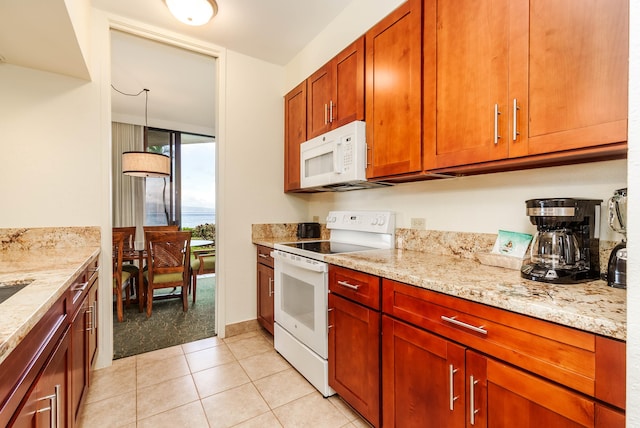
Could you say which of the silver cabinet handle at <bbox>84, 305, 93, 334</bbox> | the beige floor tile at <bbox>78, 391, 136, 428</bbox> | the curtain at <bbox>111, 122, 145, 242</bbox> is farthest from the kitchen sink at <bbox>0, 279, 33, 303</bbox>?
the curtain at <bbox>111, 122, 145, 242</bbox>

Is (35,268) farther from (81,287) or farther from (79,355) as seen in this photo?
(79,355)

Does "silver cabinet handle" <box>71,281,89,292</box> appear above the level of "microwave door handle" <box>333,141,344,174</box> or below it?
below

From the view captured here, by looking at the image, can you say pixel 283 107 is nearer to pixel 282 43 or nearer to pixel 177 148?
pixel 282 43

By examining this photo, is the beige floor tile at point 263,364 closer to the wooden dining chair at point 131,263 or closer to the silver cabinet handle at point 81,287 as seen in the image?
the silver cabinet handle at point 81,287

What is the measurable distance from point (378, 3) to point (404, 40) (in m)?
0.54

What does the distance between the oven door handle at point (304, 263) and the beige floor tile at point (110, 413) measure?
1.22m

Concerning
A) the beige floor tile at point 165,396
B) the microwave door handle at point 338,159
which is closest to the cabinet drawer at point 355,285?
the microwave door handle at point 338,159

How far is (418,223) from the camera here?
6.28 ft

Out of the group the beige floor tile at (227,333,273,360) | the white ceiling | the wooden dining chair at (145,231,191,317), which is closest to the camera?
the white ceiling

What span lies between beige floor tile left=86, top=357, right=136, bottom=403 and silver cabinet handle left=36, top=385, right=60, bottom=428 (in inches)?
37.5

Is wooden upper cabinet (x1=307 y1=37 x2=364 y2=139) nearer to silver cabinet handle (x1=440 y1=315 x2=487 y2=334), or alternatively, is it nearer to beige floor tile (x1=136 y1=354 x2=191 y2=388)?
silver cabinet handle (x1=440 y1=315 x2=487 y2=334)

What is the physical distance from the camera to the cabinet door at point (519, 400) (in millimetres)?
766

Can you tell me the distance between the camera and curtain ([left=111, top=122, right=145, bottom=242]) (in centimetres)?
454

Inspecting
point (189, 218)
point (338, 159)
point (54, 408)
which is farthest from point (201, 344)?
point (189, 218)
